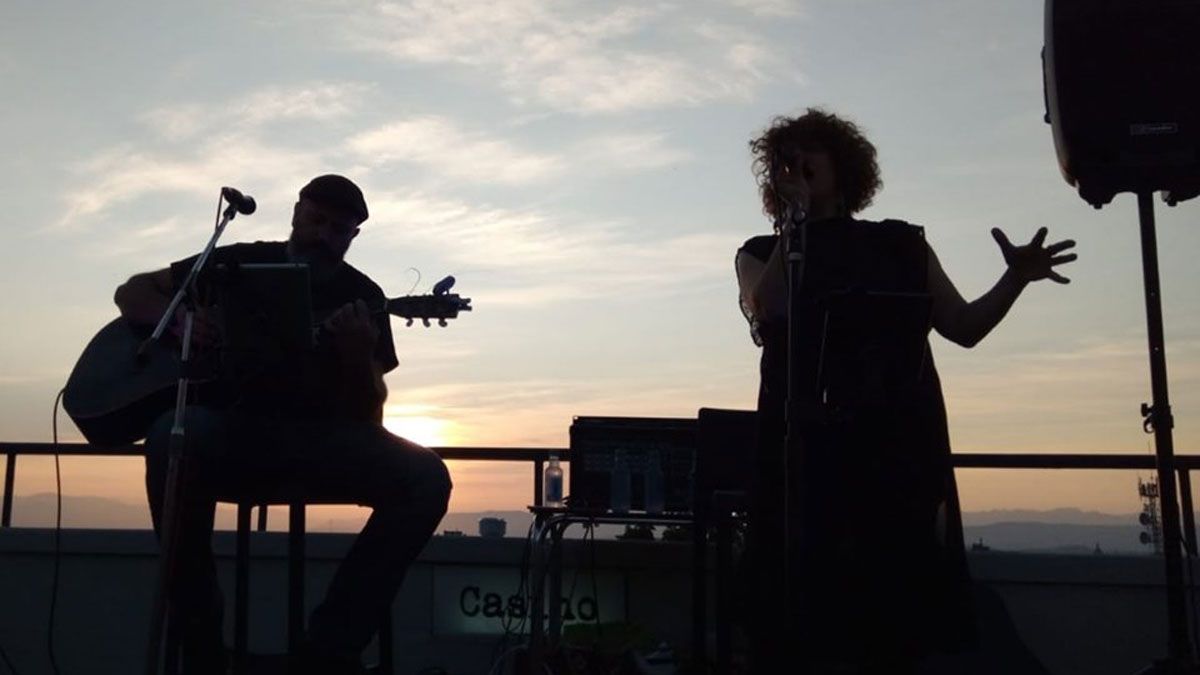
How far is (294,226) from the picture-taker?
3.77 meters

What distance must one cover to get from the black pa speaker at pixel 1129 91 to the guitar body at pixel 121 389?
8.15 ft

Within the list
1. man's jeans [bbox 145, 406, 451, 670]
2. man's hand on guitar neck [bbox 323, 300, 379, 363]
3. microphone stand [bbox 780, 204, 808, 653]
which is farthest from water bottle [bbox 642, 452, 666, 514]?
microphone stand [bbox 780, 204, 808, 653]

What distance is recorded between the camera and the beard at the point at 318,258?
12.1 feet

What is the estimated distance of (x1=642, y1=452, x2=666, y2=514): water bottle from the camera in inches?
161

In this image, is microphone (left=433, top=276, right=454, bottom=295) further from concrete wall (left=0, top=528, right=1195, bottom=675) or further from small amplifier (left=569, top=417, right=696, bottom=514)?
concrete wall (left=0, top=528, right=1195, bottom=675)

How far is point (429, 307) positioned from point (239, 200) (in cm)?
67

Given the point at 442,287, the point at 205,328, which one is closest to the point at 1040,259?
the point at 442,287

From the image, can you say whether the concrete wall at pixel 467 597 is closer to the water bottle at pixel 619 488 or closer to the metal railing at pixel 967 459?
the metal railing at pixel 967 459

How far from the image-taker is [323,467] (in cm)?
338

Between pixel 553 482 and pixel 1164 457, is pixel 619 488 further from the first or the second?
pixel 1164 457

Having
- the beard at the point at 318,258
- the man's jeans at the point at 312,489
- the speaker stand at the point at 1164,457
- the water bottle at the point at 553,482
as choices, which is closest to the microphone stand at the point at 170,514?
the man's jeans at the point at 312,489

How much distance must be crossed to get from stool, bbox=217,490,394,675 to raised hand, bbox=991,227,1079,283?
6.35 feet

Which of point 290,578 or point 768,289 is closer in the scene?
point 768,289

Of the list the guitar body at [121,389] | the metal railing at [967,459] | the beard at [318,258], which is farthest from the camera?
the metal railing at [967,459]
